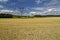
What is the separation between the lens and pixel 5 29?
3061mm

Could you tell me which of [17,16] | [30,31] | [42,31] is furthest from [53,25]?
[17,16]

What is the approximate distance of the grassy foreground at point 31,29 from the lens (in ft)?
8.61

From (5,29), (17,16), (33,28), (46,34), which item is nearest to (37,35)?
(46,34)

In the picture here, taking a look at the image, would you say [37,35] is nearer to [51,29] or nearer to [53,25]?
[51,29]

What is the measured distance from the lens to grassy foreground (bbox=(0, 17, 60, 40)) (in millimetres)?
2624

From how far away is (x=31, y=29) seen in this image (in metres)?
3.05

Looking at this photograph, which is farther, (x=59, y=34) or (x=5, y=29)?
(x=5, y=29)

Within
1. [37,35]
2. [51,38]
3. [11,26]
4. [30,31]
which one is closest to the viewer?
[51,38]

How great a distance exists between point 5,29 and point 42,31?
826 millimetres

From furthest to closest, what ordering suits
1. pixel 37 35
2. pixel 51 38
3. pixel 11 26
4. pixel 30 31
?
pixel 11 26, pixel 30 31, pixel 37 35, pixel 51 38

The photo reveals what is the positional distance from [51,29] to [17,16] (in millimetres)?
830

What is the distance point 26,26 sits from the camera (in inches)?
123

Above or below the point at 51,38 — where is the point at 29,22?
above

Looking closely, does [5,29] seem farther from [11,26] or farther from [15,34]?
[15,34]
